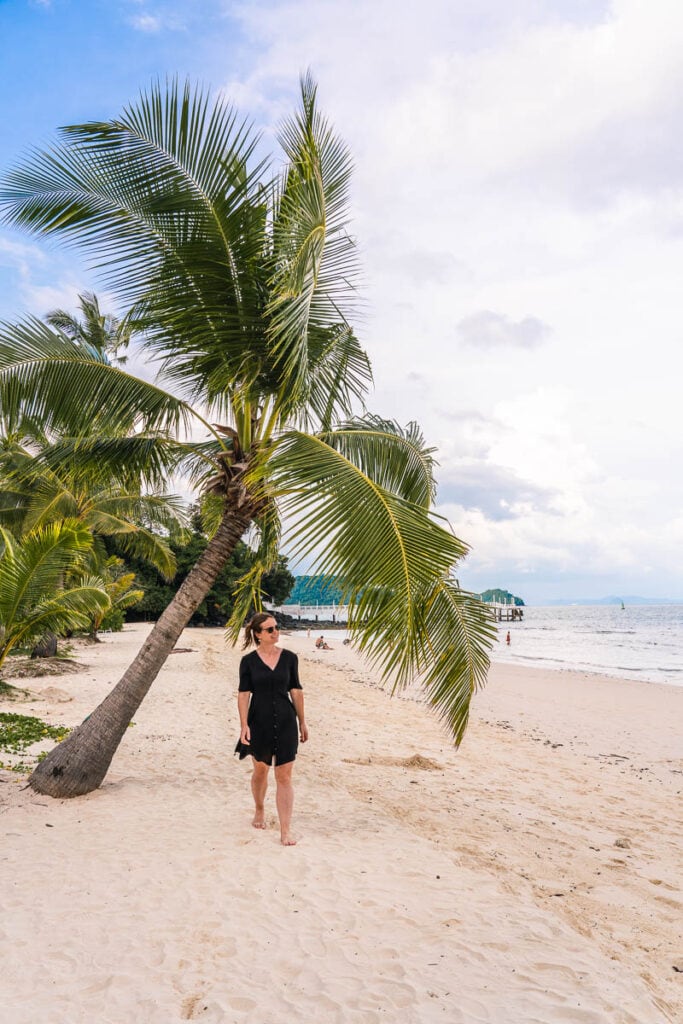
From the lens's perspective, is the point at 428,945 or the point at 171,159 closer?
the point at 428,945

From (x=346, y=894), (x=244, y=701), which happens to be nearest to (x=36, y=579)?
(x=244, y=701)

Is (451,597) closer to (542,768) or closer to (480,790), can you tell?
(480,790)

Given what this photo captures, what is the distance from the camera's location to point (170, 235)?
6438mm

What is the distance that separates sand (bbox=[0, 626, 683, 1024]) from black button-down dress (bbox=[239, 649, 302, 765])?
719 mm

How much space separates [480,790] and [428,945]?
14.1ft

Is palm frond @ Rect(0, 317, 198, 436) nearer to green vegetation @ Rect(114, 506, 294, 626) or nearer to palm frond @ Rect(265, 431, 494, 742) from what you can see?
palm frond @ Rect(265, 431, 494, 742)

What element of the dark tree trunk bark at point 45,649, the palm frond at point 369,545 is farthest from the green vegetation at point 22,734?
the dark tree trunk bark at point 45,649

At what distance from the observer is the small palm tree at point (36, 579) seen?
767 centimetres

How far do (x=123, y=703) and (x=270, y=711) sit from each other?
217cm

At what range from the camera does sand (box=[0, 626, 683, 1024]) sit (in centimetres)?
300

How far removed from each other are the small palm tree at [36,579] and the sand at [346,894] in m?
2.01

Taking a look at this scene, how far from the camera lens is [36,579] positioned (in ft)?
26.1

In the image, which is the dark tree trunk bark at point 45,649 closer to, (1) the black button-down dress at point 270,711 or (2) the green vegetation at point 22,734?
(2) the green vegetation at point 22,734

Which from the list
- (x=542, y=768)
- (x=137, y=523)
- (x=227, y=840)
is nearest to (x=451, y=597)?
(x=227, y=840)
